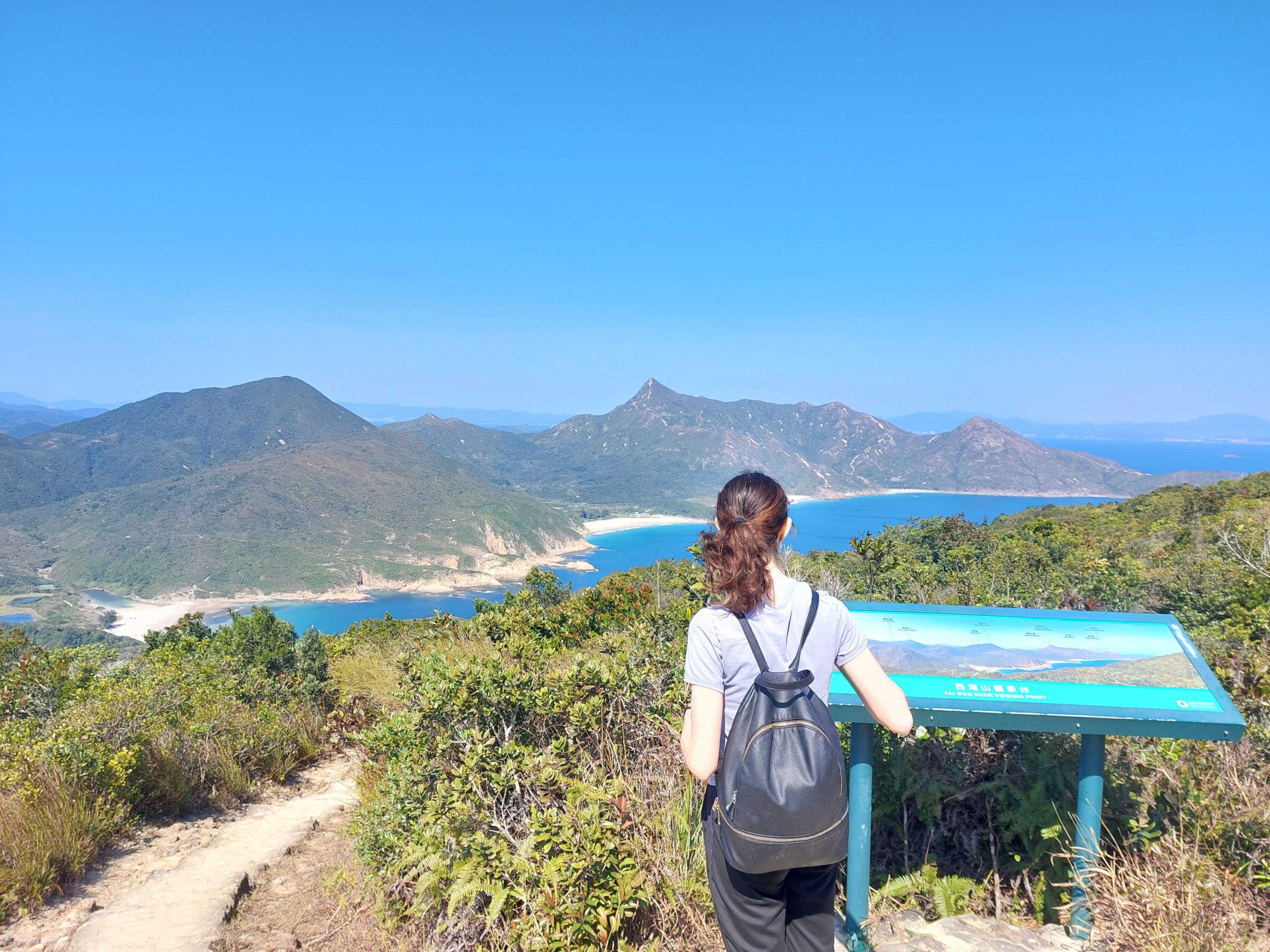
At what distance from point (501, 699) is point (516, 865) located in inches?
29.0

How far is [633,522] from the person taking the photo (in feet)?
457

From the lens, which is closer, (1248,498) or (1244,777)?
(1244,777)

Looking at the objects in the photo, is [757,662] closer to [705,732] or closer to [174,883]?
[705,732]

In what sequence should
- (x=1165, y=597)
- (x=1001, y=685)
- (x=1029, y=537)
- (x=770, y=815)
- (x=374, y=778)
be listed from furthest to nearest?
(x=1029, y=537), (x=1165, y=597), (x=374, y=778), (x=1001, y=685), (x=770, y=815)

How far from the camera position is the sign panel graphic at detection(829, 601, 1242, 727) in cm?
237

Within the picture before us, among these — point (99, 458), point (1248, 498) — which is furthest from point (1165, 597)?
point (99, 458)

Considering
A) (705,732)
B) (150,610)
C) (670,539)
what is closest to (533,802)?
(705,732)

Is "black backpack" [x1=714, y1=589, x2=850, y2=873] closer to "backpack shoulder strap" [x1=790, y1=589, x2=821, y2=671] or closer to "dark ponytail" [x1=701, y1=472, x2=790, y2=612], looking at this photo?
"backpack shoulder strap" [x1=790, y1=589, x2=821, y2=671]

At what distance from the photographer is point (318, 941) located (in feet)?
9.79

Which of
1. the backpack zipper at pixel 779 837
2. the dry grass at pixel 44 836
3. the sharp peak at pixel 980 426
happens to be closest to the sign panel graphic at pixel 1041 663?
the backpack zipper at pixel 779 837

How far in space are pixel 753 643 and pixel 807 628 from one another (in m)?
0.16

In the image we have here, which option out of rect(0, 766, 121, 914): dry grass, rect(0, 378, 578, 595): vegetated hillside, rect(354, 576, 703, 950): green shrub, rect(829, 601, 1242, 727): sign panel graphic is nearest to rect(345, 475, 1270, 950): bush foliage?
rect(354, 576, 703, 950): green shrub

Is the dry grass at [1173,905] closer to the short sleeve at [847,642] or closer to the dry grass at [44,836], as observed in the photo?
the short sleeve at [847,642]

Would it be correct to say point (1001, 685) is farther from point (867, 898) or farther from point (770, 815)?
point (770, 815)
